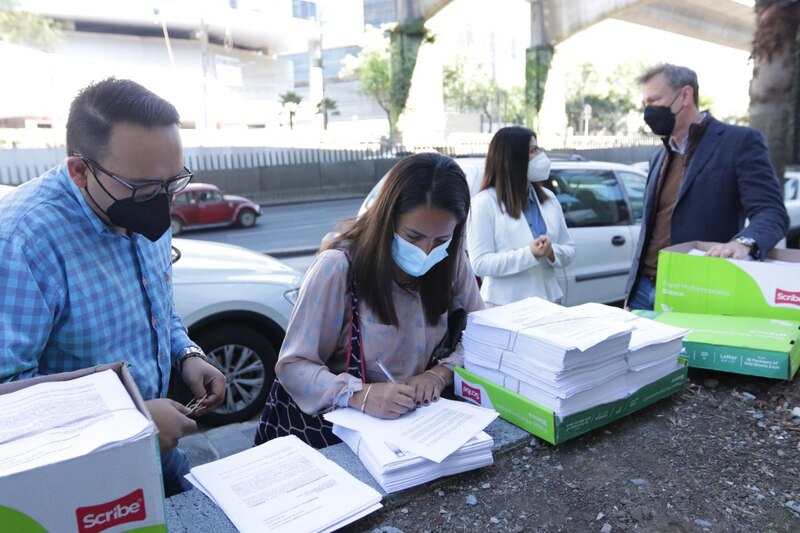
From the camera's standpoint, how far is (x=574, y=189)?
5.68m

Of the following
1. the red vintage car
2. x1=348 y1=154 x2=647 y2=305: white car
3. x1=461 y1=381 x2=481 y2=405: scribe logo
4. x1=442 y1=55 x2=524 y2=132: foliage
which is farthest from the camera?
x1=442 y1=55 x2=524 y2=132: foliage

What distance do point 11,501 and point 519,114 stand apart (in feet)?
230

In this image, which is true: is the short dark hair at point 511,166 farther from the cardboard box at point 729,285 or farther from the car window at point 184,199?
the car window at point 184,199

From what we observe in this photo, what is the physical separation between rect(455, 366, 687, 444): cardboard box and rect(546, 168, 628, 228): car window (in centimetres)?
383

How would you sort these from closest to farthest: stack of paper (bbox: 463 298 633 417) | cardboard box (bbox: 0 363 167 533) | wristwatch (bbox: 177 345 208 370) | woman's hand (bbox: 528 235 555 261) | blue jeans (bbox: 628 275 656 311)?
cardboard box (bbox: 0 363 167 533) → stack of paper (bbox: 463 298 633 417) → wristwatch (bbox: 177 345 208 370) → blue jeans (bbox: 628 275 656 311) → woman's hand (bbox: 528 235 555 261)

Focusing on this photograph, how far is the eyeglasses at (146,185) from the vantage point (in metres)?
1.58

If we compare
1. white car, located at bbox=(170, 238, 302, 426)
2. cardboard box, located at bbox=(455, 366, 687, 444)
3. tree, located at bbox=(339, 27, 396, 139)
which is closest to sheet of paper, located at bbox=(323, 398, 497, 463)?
cardboard box, located at bbox=(455, 366, 687, 444)

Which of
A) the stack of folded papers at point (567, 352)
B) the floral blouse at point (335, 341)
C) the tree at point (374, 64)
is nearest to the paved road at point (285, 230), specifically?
the floral blouse at point (335, 341)

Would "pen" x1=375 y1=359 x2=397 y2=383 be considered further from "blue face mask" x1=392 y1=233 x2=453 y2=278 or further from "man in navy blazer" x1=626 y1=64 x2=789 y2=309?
"man in navy blazer" x1=626 y1=64 x2=789 y2=309

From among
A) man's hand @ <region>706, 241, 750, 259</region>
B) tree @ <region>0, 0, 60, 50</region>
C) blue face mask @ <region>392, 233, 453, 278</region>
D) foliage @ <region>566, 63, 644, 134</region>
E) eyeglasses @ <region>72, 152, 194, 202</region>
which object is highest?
foliage @ <region>566, 63, 644, 134</region>

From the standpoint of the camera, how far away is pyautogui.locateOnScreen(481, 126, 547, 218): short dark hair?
131 inches

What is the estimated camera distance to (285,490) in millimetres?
1278

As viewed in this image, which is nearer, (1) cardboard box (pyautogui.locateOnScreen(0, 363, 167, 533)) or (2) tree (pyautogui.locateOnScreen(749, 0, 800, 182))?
(1) cardboard box (pyautogui.locateOnScreen(0, 363, 167, 533))

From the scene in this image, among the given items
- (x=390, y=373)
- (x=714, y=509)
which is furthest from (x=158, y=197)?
(x=714, y=509)
